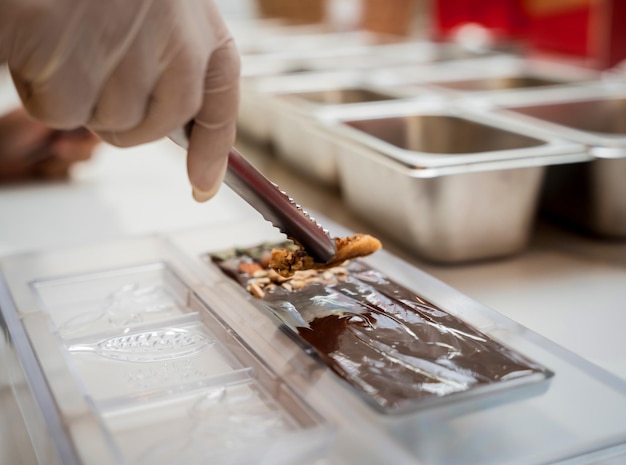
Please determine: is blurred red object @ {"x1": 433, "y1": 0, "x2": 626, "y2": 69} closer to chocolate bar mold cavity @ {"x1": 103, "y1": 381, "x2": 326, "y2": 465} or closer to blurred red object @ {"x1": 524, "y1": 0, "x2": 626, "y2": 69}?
blurred red object @ {"x1": 524, "y1": 0, "x2": 626, "y2": 69}

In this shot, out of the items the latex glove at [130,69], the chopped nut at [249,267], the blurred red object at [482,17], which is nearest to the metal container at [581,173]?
the chopped nut at [249,267]

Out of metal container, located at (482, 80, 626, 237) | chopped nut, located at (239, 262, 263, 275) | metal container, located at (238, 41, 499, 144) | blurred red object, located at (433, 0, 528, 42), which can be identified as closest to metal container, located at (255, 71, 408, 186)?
metal container, located at (238, 41, 499, 144)

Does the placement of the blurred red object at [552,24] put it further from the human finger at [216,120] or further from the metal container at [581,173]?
the human finger at [216,120]

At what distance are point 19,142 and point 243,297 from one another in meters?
0.96

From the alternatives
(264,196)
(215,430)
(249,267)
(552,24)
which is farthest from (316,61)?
(215,430)

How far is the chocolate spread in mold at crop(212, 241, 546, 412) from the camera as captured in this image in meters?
0.74

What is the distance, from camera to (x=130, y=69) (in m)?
0.75

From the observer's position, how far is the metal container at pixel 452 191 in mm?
1104

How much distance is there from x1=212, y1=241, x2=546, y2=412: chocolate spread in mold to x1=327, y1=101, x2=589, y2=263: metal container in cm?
15

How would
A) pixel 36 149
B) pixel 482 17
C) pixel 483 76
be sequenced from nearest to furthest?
pixel 36 149, pixel 483 76, pixel 482 17

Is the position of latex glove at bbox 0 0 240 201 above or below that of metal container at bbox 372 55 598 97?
above

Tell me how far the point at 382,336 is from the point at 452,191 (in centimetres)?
33

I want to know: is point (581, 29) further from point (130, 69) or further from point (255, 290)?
point (130, 69)

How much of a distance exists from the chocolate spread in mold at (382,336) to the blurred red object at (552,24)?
5.74ft
